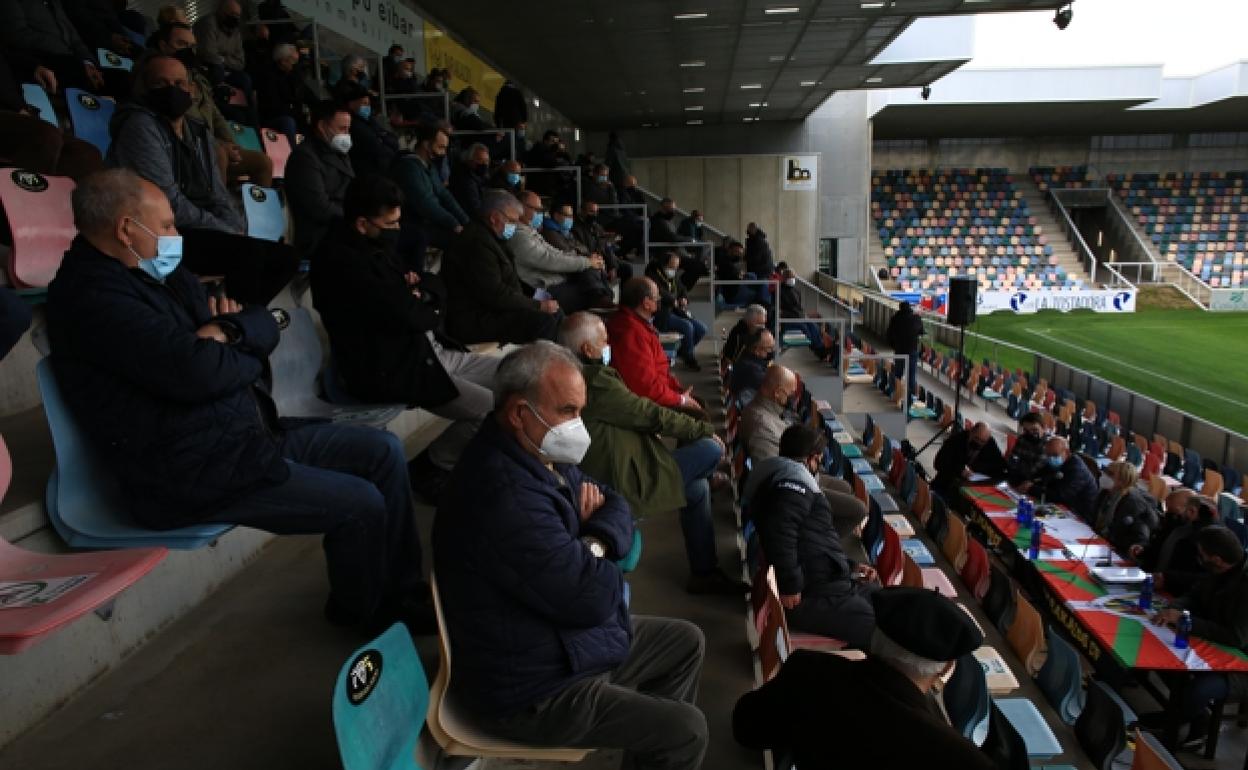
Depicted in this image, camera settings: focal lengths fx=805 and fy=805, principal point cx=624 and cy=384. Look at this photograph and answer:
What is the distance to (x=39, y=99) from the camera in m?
4.13

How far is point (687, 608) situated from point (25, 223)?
2968 mm

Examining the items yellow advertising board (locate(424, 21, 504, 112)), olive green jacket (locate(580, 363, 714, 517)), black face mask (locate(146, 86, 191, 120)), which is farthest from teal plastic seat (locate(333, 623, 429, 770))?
yellow advertising board (locate(424, 21, 504, 112))

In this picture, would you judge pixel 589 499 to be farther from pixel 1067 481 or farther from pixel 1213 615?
pixel 1067 481

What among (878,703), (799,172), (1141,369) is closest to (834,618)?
(878,703)

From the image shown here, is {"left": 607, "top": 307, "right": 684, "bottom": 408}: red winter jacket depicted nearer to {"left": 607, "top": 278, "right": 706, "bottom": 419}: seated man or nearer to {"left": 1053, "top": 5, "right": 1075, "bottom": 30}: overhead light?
{"left": 607, "top": 278, "right": 706, "bottom": 419}: seated man

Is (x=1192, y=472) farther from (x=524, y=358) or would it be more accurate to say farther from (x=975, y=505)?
(x=524, y=358)

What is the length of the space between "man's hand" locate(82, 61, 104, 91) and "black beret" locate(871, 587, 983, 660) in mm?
5153

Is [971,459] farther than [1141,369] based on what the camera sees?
No

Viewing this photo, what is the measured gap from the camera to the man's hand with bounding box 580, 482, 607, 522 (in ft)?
7.80

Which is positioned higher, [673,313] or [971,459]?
[673,313]

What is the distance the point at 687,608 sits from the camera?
137 inches

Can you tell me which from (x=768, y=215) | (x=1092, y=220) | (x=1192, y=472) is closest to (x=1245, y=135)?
(x=1092, y=220)

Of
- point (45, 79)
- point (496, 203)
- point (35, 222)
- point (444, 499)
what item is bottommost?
point (444, 499)

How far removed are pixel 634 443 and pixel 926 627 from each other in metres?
1.51
